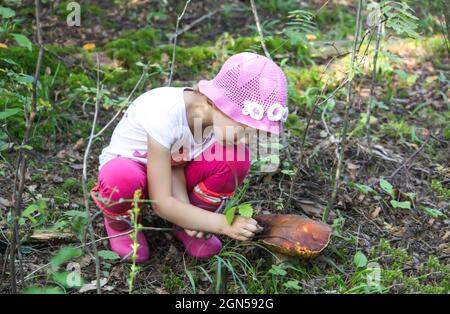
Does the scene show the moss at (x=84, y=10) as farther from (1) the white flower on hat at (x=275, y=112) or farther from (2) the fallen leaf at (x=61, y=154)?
(1) the white flower on hat at (x=275, y=112)

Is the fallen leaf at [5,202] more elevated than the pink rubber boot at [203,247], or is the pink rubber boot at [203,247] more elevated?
the fallen leaf at [5,202]

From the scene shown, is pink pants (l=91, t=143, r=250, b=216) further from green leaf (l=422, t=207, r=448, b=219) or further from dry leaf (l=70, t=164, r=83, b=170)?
green leaf (l=422, t=207, r=448, b=219)

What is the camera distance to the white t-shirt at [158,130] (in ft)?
8.42

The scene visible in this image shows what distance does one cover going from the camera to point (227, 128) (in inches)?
98.3

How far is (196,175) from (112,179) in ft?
1.43

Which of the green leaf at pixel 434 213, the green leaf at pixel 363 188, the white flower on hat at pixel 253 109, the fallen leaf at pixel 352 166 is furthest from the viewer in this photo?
the fallen leaf at pixel 352 166

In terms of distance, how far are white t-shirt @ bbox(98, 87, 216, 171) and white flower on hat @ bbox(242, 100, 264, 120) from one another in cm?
35

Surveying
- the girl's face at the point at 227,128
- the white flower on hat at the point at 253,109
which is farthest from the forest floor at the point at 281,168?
the white flower on hat at the point at 253,109

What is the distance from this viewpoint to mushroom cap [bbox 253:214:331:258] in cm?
258

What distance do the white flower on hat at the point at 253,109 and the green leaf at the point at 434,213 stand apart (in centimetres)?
126

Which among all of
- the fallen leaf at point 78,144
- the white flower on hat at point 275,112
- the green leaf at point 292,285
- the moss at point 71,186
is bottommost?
the green leaf at point 292,285

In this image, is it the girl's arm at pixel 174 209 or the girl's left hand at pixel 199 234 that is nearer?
the girl's arm at pixel 174 209

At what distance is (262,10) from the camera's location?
5668 mm

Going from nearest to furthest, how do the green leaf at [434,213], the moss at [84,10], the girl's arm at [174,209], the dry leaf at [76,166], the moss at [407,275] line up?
the girl's arm at [174,209]
the moss at [407,275]
the green leaf at [434,213]
the dry leaf at [76,166]
the moss at [84,10]
